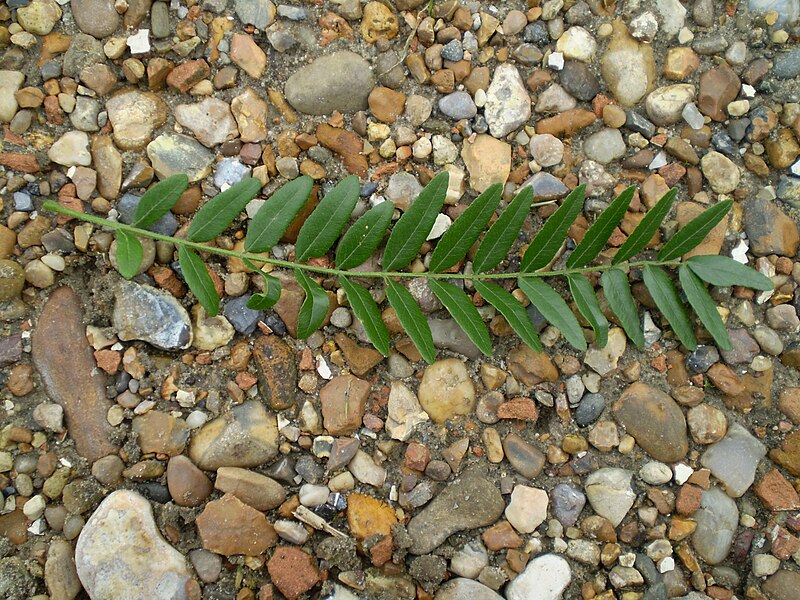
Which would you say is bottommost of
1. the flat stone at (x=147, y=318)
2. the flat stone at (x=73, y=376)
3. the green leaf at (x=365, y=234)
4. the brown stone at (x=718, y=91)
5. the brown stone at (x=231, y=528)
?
the brown stone at (x=231, y=528)

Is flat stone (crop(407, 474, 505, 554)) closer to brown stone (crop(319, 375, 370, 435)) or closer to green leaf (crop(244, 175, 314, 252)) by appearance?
brown stone (crop(319, 375, 370, 435))

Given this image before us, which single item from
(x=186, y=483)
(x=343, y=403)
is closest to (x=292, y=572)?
(x=186, y=483)

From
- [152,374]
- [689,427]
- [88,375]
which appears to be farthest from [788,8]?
[88,375]

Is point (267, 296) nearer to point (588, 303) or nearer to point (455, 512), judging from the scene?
point (455, 512)

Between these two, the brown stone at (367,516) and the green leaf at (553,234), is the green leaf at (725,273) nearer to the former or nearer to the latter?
the green leaf at (553,234)

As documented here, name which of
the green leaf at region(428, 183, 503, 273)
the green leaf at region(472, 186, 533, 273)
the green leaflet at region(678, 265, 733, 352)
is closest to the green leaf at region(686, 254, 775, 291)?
the green leaflet at region(678, 265, 733, 352)

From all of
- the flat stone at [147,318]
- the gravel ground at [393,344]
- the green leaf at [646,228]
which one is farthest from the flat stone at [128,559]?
the green leaf at [646,228]
